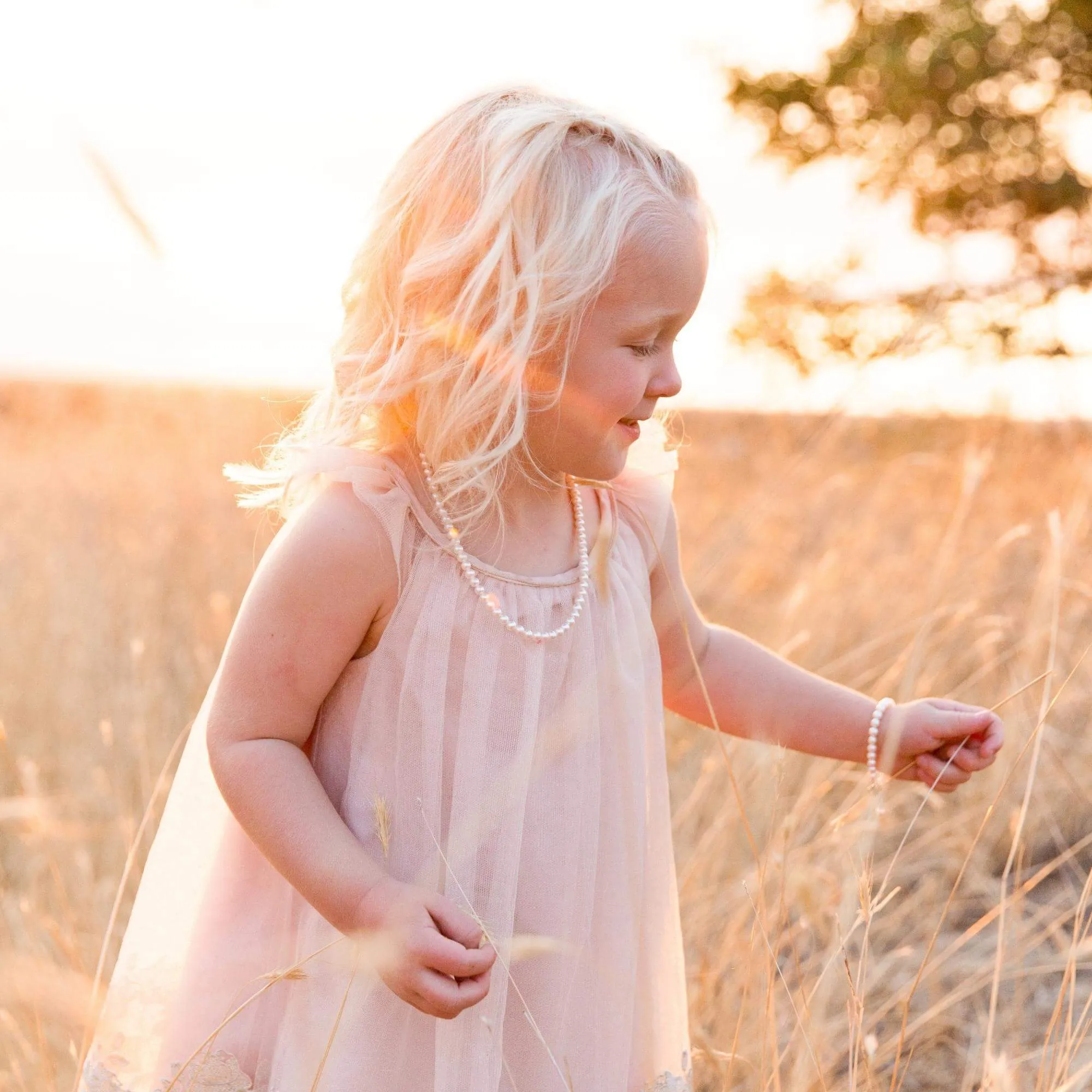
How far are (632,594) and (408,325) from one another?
1.27 feet

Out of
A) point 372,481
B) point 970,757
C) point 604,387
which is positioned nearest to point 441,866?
point 372,481

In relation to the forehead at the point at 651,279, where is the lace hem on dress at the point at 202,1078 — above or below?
below

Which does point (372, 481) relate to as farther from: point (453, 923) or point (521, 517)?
point (453, 923)

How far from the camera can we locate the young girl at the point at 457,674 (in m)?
1.13

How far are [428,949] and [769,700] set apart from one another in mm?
596

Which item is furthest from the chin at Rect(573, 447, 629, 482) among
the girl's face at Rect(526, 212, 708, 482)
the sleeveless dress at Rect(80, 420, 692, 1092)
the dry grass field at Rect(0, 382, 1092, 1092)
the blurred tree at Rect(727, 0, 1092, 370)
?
the blurred tree at Rect(727, 0, 1092, 370)

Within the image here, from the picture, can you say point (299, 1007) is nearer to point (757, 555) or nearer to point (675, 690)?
point (675, 690)

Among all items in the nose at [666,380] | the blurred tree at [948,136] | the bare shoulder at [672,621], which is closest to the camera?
the nose at [666,380]

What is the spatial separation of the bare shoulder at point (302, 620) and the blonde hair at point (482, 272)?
91 millimetres

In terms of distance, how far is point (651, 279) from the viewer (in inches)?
46.5

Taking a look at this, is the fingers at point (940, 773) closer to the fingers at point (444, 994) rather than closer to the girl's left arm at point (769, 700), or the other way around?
the girl's left arm at point (769, 700)

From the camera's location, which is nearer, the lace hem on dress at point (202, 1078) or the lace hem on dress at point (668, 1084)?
the lace hem on dress at point (202, 1078)

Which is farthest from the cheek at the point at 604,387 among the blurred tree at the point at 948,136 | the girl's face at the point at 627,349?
the blurred tree at the point at 948,136

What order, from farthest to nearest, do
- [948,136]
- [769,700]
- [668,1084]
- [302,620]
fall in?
Result: [948,136]
[769,700]
[668,1084]
[302,620]
